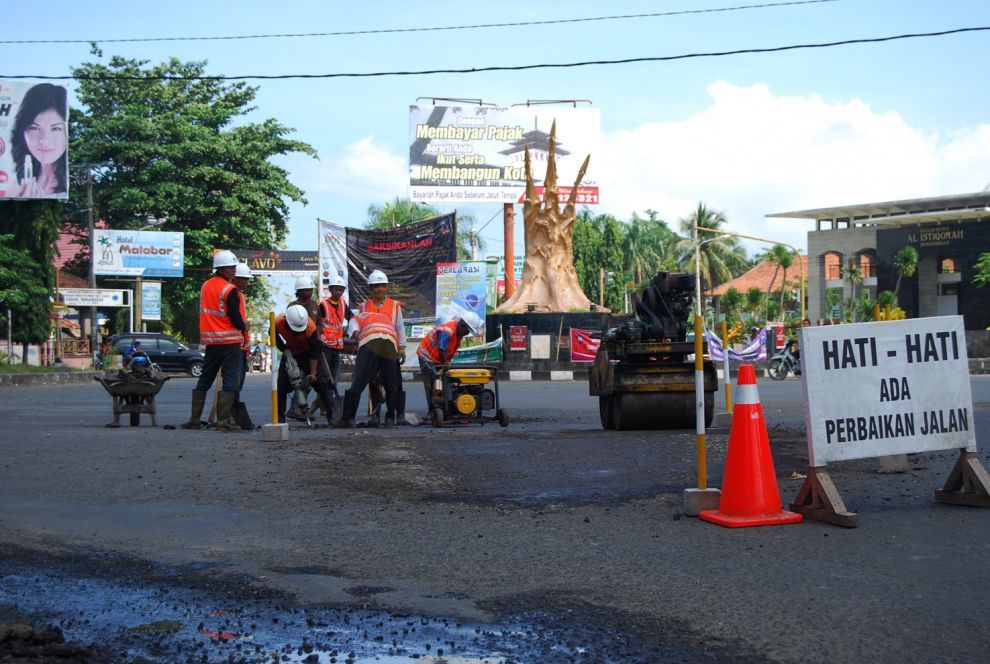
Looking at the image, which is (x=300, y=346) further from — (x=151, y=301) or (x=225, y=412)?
(x=151, y=301)

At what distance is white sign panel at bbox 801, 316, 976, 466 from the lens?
278 inches

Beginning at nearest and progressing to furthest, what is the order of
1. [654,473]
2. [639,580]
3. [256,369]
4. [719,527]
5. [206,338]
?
1. [639,580]
2. [719,527]
3. [654,473]
4. [206,338]
5. [256,369]

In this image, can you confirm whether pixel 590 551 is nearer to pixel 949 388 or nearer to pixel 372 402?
pixel 949 388

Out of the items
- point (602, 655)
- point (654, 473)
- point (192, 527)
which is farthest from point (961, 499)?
point (192, 527)

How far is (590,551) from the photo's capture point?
5.95 m

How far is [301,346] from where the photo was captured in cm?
1401

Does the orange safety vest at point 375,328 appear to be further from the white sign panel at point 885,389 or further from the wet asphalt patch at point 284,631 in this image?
the wet asphalt patch at point 284,631

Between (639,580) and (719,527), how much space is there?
1554 millimetres

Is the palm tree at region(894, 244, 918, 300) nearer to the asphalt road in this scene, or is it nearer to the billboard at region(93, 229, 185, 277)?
the billboard at region(93, 229, 185, 277)

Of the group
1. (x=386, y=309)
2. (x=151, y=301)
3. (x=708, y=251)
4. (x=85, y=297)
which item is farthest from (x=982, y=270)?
(x=386, y=309)

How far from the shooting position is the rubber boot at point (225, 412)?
1298cm

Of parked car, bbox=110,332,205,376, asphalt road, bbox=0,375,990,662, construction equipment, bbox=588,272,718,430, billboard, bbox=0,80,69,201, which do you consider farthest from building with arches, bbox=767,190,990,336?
asphalt road, bbox=0,375,990,662

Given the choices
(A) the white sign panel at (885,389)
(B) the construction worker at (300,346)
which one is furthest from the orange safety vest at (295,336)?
(A) the white sign panel at (885,389)

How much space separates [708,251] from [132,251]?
53199mm
